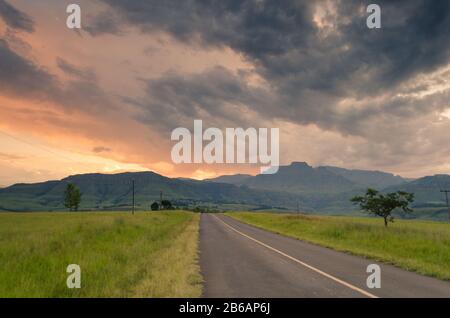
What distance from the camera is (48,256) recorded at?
14.3m

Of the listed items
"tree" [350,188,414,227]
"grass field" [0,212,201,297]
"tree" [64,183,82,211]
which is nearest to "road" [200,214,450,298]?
"grass field" [0,212,201,297]

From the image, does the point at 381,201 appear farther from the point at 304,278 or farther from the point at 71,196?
the point at 71,196

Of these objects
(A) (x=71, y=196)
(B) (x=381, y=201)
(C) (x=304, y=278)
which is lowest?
(C) (x=304, y=278)

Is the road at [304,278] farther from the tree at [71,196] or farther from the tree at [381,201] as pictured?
the tree at [71,196]

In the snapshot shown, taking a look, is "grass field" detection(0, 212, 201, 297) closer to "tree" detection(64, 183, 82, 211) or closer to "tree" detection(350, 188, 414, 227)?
"tree" detection(350, 188, 414, 227)

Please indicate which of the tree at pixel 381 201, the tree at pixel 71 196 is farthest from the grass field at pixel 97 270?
the tree at pixel 71 196

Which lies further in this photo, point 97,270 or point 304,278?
point 97,270

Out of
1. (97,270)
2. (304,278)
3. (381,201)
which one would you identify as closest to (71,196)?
(381,201)

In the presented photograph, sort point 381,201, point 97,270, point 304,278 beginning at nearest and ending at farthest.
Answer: point 304,278 < point 97,270 < point 381,201

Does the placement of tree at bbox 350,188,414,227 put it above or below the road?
above
